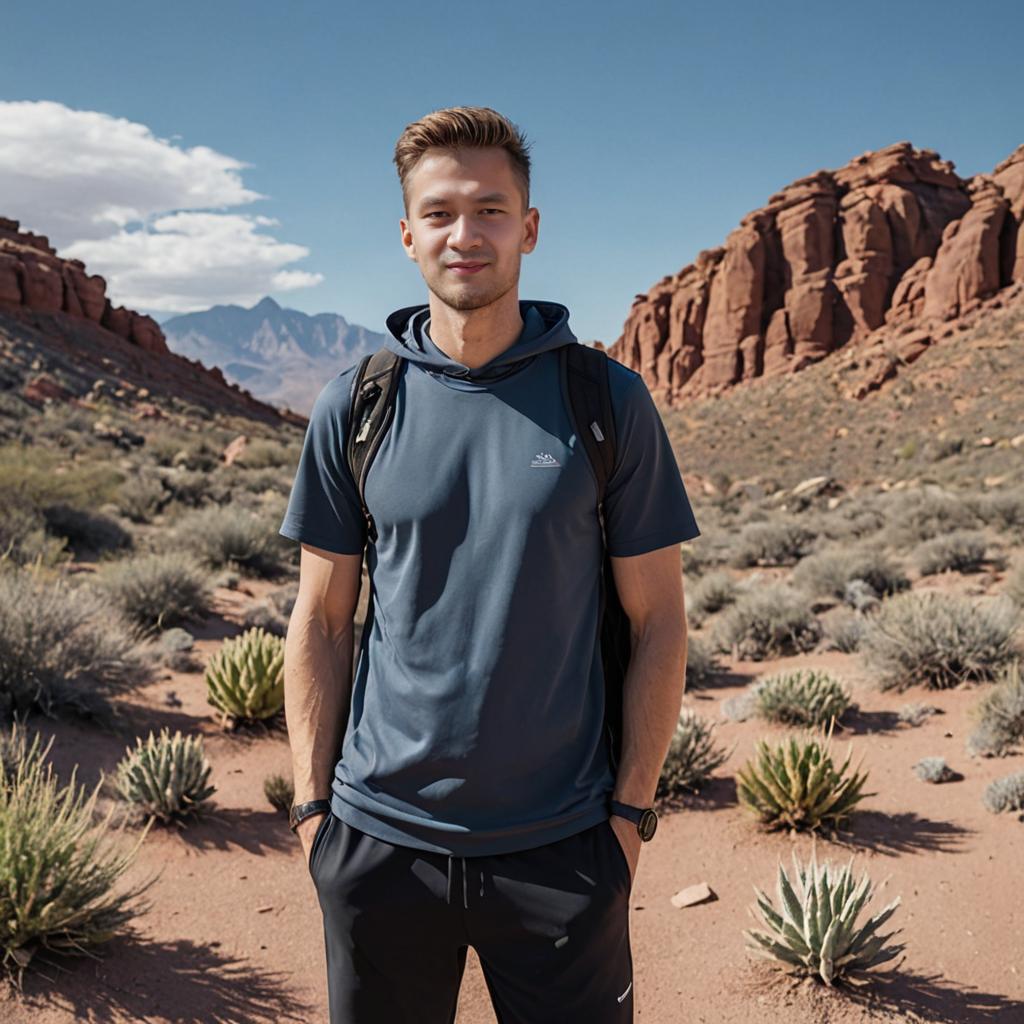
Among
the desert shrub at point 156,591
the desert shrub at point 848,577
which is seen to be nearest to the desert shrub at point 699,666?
the desert shrub at point 848,577

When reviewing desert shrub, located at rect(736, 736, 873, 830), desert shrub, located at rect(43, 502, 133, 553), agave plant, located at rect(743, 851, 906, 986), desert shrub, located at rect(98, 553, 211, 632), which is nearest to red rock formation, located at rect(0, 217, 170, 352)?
desert shrub, located at rect(43, 502, 133, 553)

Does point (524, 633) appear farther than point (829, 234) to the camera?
No

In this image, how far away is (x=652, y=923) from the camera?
489 centimetres

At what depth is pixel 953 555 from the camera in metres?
13.2

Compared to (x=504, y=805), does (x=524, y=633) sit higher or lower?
higher

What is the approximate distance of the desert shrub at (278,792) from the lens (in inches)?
241

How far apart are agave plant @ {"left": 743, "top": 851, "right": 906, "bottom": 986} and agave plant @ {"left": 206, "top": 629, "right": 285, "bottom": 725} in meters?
4.55

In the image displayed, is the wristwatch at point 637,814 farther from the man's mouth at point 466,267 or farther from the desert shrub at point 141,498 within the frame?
the desert shrub at point 141,498

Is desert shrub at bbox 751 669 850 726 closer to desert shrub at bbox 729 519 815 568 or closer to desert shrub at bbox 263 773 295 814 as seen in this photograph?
desert shrub at bbox 263 773 295 814

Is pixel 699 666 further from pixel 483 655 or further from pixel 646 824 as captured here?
pixel 483 655

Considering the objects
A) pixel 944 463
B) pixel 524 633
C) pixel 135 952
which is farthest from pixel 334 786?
pixel 944 463

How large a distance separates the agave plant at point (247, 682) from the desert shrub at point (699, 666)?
13.6 ft

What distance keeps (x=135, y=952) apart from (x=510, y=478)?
3.63 metres

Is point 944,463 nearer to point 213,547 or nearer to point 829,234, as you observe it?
point 213,547
